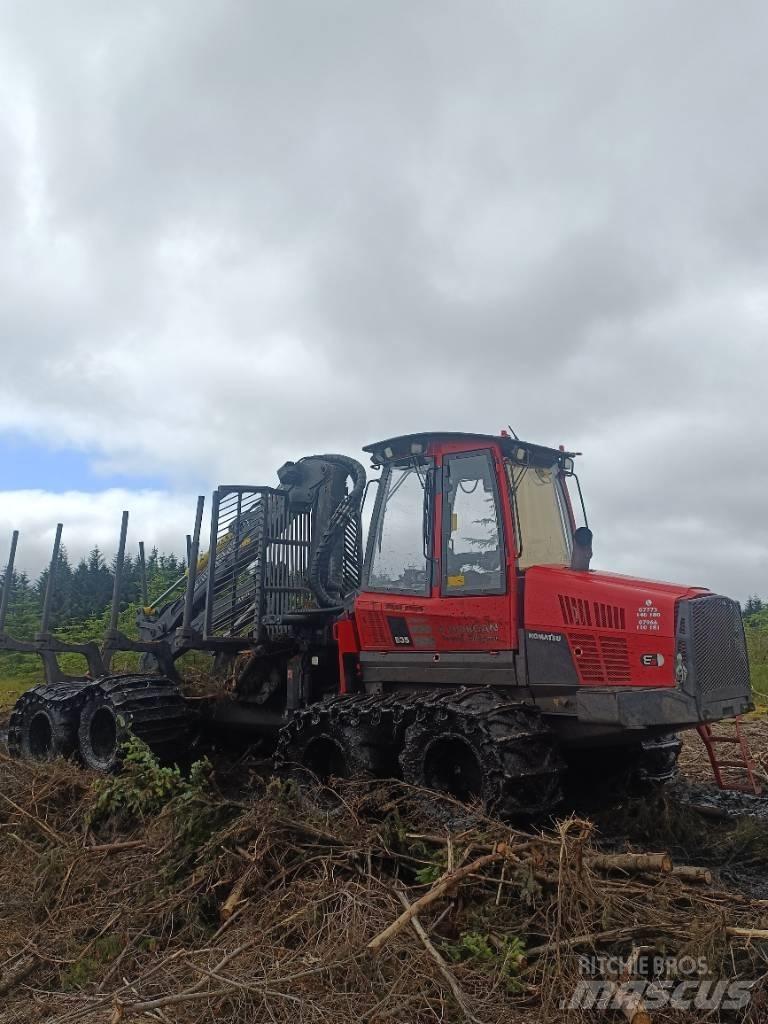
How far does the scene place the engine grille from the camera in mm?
6801

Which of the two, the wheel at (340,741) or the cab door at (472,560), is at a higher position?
the cab door at (472,560)

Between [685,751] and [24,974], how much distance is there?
8837mm

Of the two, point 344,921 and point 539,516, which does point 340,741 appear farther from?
point 344,921

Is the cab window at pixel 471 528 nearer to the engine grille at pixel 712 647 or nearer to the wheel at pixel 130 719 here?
the engine grille at pixel 712 647

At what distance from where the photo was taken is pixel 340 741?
7.98 metres

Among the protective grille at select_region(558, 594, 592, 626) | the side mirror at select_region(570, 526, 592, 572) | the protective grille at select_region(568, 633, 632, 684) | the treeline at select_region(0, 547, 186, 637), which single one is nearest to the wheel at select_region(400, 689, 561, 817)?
the protective grille at select_region(568, 633, 632, 684)

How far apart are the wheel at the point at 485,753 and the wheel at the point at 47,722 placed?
4597 millimetres

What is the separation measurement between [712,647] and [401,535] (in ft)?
9.81

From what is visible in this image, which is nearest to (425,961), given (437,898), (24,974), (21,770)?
(437,898)

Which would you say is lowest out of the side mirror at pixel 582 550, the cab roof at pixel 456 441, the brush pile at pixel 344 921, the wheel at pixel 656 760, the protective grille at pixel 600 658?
the brush pile at pixel 344 921

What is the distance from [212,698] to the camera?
10.4 m

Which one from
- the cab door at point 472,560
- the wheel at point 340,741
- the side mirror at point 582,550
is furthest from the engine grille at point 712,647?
the wheel at point 340,741

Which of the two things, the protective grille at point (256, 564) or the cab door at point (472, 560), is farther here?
the protective grille at point (256, 564)

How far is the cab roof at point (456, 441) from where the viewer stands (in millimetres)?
8180
